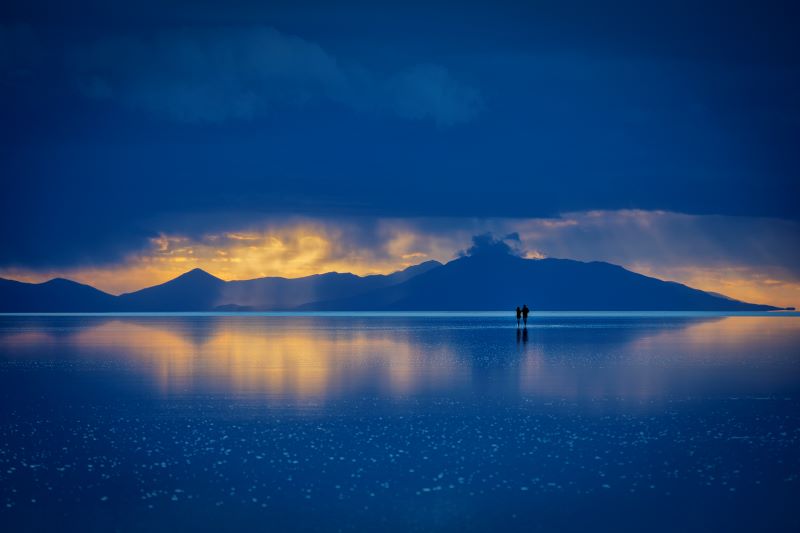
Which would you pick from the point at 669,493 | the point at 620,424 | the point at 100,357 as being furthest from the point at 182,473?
the point at 100,357

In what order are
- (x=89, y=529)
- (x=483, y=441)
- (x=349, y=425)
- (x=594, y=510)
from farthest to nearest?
(x=349, y=425), (x=483, y=441), (x=594, y=510), (x=89, y=529)

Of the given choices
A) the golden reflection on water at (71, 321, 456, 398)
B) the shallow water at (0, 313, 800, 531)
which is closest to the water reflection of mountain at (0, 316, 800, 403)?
the golden reflection on water at (71, 321, 456, 398)

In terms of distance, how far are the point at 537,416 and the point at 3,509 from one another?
15094mm

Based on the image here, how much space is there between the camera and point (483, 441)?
71.9ft

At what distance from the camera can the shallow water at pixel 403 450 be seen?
1549 centimetres

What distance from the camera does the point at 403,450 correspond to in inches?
821

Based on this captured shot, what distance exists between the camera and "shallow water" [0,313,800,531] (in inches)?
610

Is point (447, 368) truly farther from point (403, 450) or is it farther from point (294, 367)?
point (403, 450)

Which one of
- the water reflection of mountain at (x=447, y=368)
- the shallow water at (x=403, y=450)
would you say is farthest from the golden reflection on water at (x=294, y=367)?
the shallow water at (x=403, y=450)

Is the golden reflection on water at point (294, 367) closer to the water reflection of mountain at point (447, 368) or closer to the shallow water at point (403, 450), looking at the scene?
the water reflection of mountain at point (447, 368)

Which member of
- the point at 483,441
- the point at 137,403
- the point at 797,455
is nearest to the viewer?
the point at 797,455

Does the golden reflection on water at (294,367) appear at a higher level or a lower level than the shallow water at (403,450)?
higher

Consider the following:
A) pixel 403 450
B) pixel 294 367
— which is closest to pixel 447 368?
pixel 294 367

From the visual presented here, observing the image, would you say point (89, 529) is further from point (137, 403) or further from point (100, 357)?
point (100, 357)
